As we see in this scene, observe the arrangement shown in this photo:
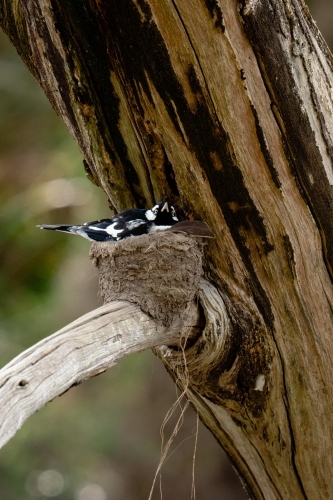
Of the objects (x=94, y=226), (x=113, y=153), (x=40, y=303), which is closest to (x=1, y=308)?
(x=40, y=303)

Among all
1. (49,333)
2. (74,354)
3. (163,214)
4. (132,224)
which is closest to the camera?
(74,354)

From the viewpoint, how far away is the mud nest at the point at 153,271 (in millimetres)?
2303

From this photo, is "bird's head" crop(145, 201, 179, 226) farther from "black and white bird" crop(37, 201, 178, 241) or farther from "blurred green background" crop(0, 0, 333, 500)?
"blurred green background" crop(0, 0, 333, 500)

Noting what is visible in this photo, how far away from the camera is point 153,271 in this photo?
8.36 feet

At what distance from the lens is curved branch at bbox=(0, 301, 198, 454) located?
1.53m

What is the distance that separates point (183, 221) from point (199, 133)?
0.33 metres

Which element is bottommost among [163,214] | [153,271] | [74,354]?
[74,354]

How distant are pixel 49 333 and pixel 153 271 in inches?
146

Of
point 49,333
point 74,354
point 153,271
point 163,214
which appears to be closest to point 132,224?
point 163,214

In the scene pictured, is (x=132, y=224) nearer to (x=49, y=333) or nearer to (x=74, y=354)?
(x=74, y=354)

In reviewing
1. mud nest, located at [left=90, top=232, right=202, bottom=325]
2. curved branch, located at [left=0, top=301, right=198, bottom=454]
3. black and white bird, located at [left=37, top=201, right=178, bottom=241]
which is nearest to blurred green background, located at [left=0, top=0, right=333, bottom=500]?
black and white bird, located at [left=37, top=201, right=178, bottom=241]

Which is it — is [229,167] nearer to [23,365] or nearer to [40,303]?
[23,365]

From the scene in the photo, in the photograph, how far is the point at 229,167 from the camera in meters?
2.33

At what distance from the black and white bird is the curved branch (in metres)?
0.42
